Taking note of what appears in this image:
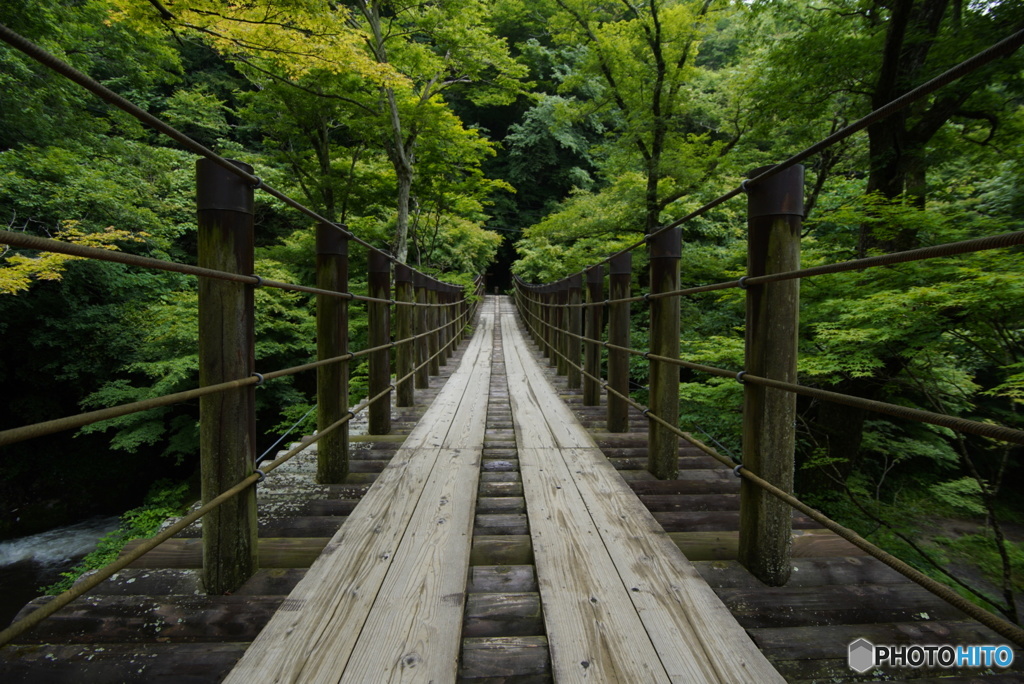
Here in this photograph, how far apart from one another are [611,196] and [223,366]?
8.73m

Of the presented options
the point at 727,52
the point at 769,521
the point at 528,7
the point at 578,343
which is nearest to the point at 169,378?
the point at 578,343

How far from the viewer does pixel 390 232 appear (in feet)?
38.3

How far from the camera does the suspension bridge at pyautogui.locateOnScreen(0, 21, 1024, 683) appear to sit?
3.51 ft

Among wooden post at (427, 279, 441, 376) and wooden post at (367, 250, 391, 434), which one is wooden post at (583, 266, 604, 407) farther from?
wooden post at (427, 279, 441, 376)

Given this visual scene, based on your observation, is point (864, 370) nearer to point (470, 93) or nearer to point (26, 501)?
point (470, 93)

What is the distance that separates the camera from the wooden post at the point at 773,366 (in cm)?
144

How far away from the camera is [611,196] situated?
9.19m

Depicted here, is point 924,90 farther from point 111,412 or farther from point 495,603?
point 111,412

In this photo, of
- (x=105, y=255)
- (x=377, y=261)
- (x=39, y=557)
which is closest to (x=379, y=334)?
(x=377, y=261)

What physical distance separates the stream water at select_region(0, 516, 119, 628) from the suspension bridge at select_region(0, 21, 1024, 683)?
26.9ft

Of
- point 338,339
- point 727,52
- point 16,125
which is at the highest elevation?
point 727,52

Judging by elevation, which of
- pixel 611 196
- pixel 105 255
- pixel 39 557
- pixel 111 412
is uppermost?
pixel 611 196

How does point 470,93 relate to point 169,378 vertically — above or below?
above

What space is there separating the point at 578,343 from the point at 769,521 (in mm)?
3188
